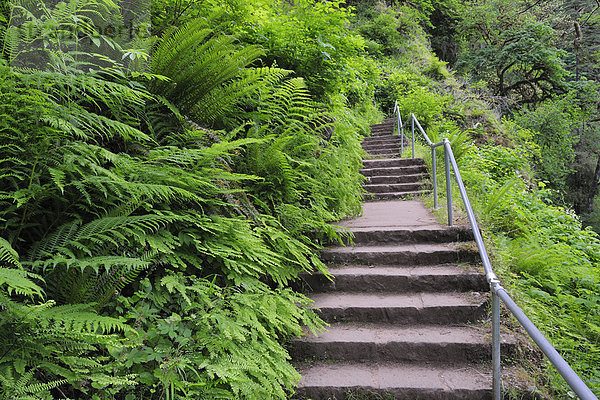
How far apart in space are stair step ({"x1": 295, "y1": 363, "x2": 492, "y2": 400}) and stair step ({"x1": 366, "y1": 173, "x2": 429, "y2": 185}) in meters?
4.20

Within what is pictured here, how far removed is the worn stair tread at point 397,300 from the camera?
285 centimetres

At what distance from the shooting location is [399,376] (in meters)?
2.39

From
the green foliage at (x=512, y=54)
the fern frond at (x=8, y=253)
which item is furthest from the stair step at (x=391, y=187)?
the green foliage at (x=512, y=54)

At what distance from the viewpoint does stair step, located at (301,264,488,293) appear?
304 centimetres

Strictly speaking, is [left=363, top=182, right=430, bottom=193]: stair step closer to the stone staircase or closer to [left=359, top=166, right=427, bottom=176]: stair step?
[left=359, top=166, right=427, bottom=176]: stair step

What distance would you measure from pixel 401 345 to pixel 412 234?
1487 mm

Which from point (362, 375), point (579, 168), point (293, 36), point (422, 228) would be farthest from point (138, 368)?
point (579, 168)

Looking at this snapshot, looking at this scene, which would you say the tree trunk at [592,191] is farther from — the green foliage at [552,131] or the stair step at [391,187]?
the stair step at [391,187]

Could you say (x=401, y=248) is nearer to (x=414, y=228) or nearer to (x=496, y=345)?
(x=414, y=228)

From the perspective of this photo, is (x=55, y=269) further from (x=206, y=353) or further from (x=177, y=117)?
(x=177, y=117)

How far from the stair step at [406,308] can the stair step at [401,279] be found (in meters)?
0.08

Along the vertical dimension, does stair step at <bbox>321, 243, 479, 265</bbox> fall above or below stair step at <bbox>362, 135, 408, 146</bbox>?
below

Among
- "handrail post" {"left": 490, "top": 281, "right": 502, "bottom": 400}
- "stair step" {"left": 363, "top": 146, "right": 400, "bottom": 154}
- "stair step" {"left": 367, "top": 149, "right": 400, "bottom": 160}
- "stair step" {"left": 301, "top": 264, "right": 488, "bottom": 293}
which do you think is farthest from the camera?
"stair step" {"left": 363, "top": 146, "right": 400, "bottom": 154}

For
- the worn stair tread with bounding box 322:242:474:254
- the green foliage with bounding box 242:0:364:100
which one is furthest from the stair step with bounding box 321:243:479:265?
the green foliage with bounding box 242:0:364:100
